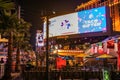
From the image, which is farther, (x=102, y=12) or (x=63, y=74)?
(x=102, y=12)

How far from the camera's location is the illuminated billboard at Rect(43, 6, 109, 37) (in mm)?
40681

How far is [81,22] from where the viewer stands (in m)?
44.0

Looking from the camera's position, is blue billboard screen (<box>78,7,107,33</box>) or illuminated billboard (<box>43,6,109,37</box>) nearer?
blue billboard screen (<box>78,7,107,33</box>)

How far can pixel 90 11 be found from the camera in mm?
42719

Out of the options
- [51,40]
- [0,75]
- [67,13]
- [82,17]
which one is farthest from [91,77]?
[51,40]

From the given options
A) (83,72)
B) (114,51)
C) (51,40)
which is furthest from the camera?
(51,40)

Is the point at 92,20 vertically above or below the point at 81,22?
above

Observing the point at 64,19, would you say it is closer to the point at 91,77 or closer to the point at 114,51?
the point at 114,51

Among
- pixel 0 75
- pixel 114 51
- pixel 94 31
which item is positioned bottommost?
pixel 0 75

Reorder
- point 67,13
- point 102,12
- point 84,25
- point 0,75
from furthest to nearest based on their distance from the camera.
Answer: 1. point 67,13
2. point 84,25
3. point 102,12
4. point 0,75

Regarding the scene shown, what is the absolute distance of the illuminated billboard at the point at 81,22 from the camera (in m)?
40.7

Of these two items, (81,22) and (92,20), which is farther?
(81,22)

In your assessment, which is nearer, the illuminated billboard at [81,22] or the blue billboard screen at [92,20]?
the blue billboard screen at [92,20]

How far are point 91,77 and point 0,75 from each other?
803cm
